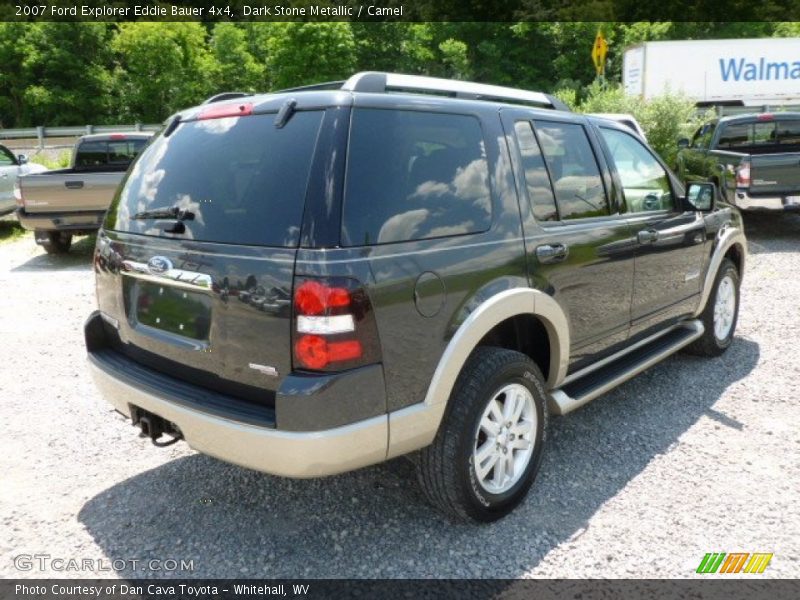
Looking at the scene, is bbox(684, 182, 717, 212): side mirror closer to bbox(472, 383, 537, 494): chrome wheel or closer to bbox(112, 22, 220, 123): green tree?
bbox(472, 383, 537, 494): chrome wheel

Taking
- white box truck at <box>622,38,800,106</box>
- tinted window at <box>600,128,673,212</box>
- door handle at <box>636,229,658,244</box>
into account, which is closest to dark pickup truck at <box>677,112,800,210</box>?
tinted window at <box>600,128,673,212</box>

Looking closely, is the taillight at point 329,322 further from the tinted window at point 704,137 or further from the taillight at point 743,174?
the tinted window at point 704,137

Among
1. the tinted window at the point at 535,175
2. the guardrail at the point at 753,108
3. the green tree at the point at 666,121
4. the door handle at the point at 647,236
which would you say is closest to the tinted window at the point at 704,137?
the green tree at the point at 666,121

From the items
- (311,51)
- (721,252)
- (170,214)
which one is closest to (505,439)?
(170,214)

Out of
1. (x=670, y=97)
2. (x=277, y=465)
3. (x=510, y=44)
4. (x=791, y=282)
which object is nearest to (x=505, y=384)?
(x=277, y=465)

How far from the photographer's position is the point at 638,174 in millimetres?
4188

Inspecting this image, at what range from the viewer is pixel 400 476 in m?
3.45

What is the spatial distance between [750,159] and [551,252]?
788 cm

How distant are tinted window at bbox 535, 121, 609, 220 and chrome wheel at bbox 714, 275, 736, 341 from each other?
1968mm

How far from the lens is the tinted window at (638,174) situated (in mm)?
3996

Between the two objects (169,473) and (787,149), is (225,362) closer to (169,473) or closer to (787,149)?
(169,473)

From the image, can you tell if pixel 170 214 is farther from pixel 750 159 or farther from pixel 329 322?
pixel 750 159

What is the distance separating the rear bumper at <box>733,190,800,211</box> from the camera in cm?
945

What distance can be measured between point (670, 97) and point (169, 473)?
13081 mm
